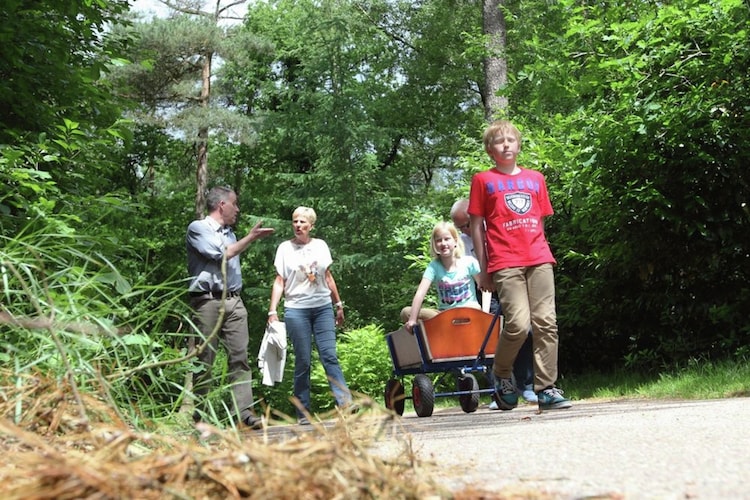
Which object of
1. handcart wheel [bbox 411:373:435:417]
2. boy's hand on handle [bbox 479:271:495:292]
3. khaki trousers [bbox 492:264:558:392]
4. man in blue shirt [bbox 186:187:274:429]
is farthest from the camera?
handcart wheel [bbox 411:373:435:417]

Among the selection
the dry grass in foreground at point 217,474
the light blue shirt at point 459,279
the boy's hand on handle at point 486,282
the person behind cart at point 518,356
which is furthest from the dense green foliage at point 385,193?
the boy's hand on handle at point 486,282

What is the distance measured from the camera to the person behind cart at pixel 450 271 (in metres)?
8.98

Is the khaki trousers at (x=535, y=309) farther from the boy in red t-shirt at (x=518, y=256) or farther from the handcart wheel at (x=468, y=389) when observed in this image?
the handcart wheel at (x=468, y=389)

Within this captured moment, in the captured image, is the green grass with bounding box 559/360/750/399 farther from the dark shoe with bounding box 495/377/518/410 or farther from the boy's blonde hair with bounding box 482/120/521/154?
the boy's blonde hair with bounding box 482/120/521/154

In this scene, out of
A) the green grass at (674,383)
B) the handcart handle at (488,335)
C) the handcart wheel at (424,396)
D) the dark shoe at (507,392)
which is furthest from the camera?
the handcart wheel at (424,396)

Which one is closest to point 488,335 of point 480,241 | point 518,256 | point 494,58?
point 480,241

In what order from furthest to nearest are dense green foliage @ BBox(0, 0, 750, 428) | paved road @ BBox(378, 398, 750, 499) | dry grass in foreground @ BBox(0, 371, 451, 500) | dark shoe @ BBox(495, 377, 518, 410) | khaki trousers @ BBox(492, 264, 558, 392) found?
dark shoe @ BBox(495, 377, 518, 410) → khaki trousers @ BBox(492, 264, 558, 392) → dense green foliage @ BBox(0, 0, 750, 428) → paved road @ BBox(378, 398, 750, 499) → dry grass in foreground @ BBox(0, 371, 451, 500)

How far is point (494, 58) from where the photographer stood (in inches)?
894

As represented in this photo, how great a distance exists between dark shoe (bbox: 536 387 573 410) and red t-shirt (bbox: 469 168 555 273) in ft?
2.91

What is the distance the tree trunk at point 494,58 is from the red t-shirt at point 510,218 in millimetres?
14921

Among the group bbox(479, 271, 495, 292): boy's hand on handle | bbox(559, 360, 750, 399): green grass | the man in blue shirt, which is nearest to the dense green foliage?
the man in blue shirt

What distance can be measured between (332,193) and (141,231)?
10.6 m

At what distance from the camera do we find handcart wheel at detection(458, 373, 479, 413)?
910 cm

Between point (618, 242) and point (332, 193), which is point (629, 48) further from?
point (332, 193)
